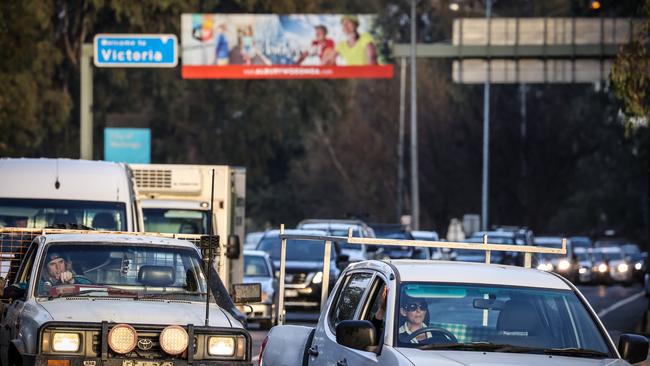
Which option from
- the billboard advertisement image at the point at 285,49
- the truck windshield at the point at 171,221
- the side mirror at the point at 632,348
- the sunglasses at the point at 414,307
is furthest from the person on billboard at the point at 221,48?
the side mirror at the point at 632,348

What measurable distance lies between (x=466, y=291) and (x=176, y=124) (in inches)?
1811

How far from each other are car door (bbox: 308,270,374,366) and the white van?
771 centimetres

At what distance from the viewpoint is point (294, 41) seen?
137ft

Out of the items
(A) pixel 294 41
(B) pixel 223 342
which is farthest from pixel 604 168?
(B) pixel 223 342

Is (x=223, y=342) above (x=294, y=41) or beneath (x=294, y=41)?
beneath

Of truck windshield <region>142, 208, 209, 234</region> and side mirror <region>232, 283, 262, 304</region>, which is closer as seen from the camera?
side mirror <region>232, 283, 262, 304</region>

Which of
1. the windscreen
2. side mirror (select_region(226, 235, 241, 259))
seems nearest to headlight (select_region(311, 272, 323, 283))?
the windscreen

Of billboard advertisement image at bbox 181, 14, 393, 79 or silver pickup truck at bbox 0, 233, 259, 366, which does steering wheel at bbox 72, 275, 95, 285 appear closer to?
silver pickup truck at bbox 0, 233, 259, 366

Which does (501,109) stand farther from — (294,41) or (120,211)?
(120,211)

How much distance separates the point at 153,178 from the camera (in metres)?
25.2

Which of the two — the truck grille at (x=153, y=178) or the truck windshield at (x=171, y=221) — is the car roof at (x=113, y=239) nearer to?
the truck windshield at (x=171, y=221)

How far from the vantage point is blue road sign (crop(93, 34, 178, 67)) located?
3756 cm

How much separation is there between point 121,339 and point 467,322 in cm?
273

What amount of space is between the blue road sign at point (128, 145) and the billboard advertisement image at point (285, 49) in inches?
77.4
